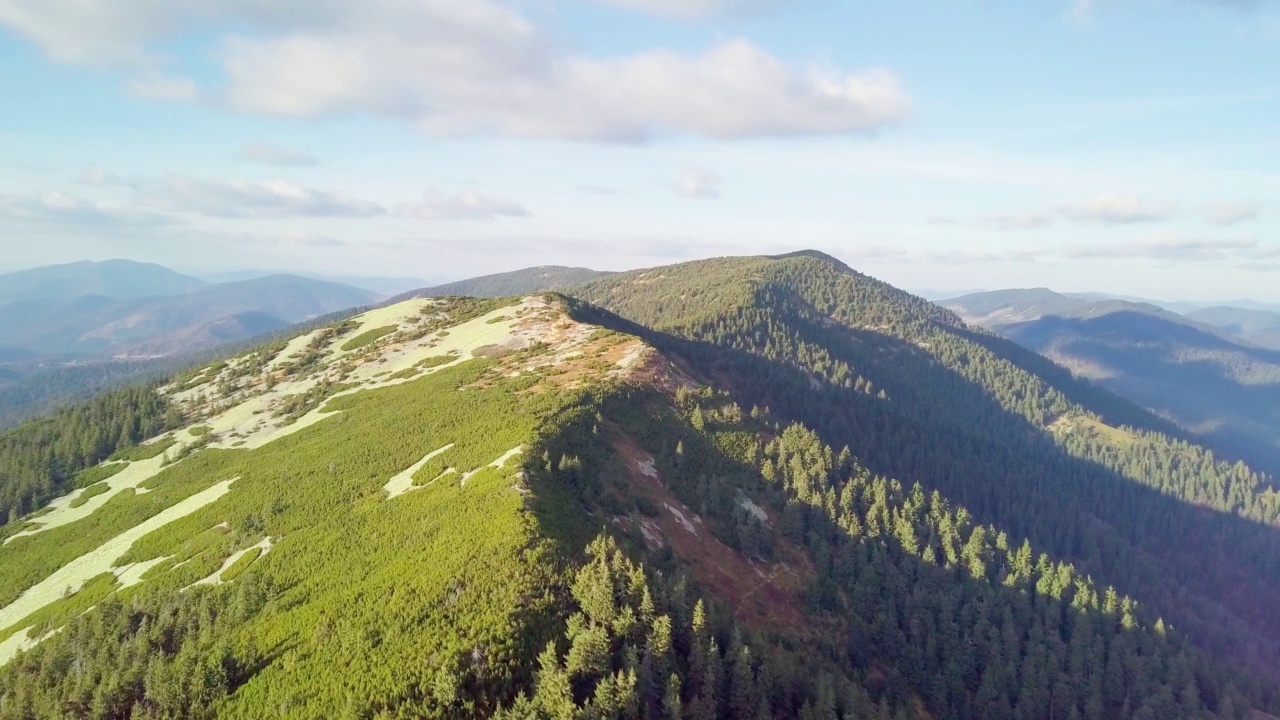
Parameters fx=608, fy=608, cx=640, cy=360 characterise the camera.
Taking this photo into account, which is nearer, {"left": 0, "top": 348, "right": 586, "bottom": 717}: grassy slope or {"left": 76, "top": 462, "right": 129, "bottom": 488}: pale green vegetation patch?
{"left": 0, "top": 348, "right": 586, "bottom": 717}: grassy slope

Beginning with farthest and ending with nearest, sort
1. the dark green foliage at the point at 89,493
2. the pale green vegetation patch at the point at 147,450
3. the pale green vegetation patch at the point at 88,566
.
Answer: the pale green vegetation patch at the point at 147,450
the dark green foliage at the point at 89,493
the pale green vegetation patch at the point at 88,566

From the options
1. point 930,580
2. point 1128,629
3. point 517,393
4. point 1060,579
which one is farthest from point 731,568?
point 1128,629

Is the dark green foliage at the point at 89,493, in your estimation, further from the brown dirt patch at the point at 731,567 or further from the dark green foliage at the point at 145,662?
the brown dirt patch at the point at 731,567

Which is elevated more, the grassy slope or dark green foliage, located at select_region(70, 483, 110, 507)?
the grassy slope

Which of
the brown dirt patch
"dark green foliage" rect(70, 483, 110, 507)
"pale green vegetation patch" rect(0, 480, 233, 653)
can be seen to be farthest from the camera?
"dark green foliage" rect(70, 483, 110, 507)

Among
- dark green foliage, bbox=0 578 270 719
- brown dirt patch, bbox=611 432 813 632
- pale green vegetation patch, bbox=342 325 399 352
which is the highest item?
pale green vegetation patch, bbox=342 325 399 352

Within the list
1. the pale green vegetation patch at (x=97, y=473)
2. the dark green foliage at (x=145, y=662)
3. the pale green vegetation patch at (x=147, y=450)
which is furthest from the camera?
the pale green vegetation patch at (x=147, y=450)

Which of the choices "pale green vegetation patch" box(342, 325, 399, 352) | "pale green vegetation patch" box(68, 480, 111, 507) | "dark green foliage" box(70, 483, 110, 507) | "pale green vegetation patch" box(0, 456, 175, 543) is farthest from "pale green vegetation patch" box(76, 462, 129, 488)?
"pale green vegetation patch" box(342, 325, 399, 352)

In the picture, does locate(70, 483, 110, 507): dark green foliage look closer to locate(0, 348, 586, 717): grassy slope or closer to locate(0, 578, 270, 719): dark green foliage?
locate(0, 348, 586, 717): grassy slope

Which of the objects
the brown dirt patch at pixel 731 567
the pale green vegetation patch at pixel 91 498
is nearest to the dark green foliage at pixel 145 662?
the brown dirt patch at pixel 731 567
